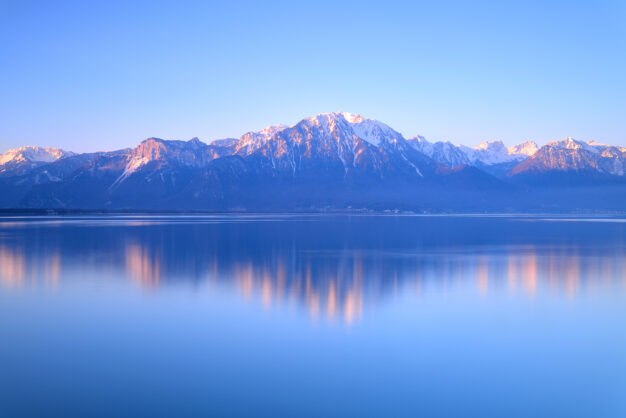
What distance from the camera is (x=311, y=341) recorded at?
16000mm

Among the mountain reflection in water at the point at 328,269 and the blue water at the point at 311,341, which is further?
the mountain reflection in water at the point at 328,269

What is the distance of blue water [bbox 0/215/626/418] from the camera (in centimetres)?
1163

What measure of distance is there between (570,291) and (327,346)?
14.6 m

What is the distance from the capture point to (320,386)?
12391 millimetres

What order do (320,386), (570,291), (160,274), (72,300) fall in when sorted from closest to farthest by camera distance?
(320,386)
(72,300)
(570,291)
(160,274)

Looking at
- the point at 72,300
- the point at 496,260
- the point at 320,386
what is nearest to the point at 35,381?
the point at 320,386

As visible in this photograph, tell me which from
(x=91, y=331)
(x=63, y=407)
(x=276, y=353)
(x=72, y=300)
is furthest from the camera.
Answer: (x=72, y=300)

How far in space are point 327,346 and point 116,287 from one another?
13.8 m

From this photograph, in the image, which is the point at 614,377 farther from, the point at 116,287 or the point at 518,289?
the point at 116,287

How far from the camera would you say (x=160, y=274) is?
29.6 m

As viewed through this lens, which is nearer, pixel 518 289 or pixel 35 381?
pixel 35 381

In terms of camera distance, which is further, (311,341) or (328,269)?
(328,269)

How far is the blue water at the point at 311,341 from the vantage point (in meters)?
11.6

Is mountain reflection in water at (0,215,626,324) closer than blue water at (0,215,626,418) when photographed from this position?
No
